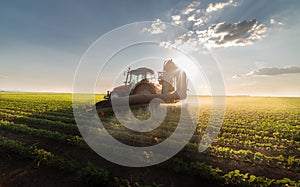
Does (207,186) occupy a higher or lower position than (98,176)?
lower

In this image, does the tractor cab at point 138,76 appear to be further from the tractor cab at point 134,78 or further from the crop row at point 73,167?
the crop row at point 73,167

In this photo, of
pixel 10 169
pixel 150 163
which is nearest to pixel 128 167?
pixel 150 163

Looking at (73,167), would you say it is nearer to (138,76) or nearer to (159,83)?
(138,76)

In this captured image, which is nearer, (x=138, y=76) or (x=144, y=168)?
(x=144, y=168)

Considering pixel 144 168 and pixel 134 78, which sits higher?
pixel 134 78

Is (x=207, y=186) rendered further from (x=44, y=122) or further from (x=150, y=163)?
(x=44, y=122)

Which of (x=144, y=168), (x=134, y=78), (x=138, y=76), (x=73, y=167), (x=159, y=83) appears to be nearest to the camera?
(x=73, y=167)

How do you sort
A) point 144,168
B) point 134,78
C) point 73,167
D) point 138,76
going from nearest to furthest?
point 73,167, point 144,168, point 138,76, point 134,78

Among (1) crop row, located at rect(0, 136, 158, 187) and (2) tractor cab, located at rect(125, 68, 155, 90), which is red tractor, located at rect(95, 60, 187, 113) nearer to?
(2) tractor cab, located at rect(125, 68, 155, 90)

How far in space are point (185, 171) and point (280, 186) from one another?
1.97m

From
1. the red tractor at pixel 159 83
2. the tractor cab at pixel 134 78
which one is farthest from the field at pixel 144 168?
the tractor cab at pixel 134 78

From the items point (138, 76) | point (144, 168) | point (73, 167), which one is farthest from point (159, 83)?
point (73, 167)

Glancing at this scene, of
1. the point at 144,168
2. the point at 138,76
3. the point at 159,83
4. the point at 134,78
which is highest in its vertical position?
the point at 138,76

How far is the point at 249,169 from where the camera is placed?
4367 mm
